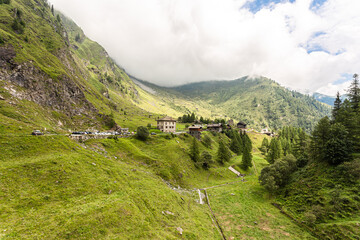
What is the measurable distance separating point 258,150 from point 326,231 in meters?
122

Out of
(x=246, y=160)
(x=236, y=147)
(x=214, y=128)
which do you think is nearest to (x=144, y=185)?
(x=246, y=160)

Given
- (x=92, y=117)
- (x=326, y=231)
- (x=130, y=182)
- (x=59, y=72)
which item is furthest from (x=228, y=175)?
(x=59, y=72)

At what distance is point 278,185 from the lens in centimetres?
5422

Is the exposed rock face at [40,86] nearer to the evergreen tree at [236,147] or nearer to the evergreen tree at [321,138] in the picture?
the evergreen tree at [236,147]

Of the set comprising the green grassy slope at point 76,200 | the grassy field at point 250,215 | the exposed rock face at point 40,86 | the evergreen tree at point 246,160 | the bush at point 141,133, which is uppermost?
the exposed rock face at point 40,86

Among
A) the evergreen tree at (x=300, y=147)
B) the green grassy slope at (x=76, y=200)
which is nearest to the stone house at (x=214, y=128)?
the evergreen tree at (x=300, y=147)

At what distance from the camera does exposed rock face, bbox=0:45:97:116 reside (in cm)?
6906

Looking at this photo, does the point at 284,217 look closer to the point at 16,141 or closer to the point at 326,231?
the point at 326,231

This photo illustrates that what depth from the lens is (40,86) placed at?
77.8 metres

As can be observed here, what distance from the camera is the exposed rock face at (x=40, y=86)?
227 ft

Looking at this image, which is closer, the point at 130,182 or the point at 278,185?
the point at 130,182

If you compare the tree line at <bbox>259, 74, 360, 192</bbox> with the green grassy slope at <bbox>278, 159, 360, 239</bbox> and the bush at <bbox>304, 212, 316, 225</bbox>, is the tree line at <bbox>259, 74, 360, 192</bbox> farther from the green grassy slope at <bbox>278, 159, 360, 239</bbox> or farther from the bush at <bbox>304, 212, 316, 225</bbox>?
the bush at <bbox>304, 212, 316, 225</bbox>

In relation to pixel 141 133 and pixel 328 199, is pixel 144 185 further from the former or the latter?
pixel 328 199

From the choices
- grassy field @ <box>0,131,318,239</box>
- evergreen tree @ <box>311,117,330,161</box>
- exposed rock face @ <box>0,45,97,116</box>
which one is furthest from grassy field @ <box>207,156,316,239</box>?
exposed rock face @ <box>0,45,97,116</box>
